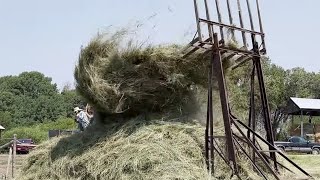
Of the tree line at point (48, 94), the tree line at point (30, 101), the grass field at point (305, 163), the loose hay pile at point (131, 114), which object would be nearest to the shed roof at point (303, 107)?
the tree line at point (48, 94)

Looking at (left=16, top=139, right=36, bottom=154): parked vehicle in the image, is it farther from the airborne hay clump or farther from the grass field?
the airborne hay clump

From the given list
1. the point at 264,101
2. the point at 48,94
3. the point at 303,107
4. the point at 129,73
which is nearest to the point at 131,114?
the point at 129,73

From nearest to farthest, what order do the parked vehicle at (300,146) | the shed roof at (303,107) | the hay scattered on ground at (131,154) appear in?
the hay scattered on ground at (131,154) < the parked vehicle at (300,146) < the shed roof at (303,107)

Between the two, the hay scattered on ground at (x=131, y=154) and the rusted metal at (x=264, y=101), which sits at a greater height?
the rusted metal at (x=264, y=101)

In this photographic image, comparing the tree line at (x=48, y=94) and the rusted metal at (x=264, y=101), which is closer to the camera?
the rusted metal at (x=264, y=101)

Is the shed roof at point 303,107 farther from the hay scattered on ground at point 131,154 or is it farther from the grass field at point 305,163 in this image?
the hay scattered on ground at point 131,154

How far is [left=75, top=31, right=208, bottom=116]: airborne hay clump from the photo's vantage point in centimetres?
788

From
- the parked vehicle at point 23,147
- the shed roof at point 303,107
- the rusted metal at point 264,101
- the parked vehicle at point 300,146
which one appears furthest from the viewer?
the shed roof at point 303,107

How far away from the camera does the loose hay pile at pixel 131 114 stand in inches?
287

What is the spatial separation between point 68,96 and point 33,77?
1183cm

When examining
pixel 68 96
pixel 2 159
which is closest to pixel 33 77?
pixel 68 96

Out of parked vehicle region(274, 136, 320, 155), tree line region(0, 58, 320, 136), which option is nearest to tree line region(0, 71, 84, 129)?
tree line region(0, 58, 320, 136)

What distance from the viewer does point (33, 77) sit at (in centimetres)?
10125

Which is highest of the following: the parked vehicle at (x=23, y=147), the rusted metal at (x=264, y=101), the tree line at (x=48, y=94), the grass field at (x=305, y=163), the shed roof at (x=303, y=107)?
the tree line at (x=48, y=94)
